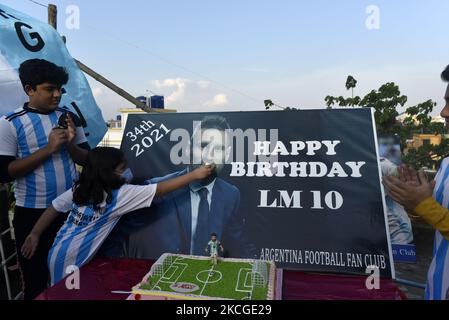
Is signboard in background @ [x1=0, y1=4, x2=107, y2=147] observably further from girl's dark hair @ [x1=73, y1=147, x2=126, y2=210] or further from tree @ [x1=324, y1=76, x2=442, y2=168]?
tree @ [x1=324, y1=76, x2=442, y2=168]

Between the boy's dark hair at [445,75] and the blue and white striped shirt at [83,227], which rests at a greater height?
the boy's dark hair at [445,75]

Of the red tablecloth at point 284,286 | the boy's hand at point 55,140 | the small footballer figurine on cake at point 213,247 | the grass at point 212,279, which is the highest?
the boy's hand at point 55,140

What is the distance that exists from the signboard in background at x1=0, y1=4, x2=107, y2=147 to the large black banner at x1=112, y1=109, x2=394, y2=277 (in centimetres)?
78

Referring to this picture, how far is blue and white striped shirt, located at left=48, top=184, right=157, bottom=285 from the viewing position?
1737mm

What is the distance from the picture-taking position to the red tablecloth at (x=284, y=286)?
145cm

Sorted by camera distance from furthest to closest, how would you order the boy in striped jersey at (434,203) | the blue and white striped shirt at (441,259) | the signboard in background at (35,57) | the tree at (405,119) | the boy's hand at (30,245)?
the tree at (405,119)
the signboard in background at (35,57)
the boy's hand at (30,245)
the blue and white striped shirt at (441,259)
the boy in striped jersey at (434,203)

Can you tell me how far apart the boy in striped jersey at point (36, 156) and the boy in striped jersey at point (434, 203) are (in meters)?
1.81

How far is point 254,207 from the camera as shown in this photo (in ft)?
6.40

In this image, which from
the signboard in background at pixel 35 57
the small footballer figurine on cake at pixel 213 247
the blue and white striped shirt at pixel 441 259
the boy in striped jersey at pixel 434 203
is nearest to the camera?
the boy in striped jersey at pixel 434 203

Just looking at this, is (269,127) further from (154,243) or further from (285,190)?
(154,243)

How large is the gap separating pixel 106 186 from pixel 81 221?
250 millimetres

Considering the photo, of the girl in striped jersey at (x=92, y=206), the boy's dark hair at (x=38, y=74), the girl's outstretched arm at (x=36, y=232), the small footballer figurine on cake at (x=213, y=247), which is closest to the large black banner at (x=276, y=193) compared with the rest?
the small footballer figurine on cake at (x=213, y=247)

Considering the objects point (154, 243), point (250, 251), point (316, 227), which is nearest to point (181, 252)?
point (154, 243)

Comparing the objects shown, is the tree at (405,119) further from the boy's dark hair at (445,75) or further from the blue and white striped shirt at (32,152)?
the blue and white striped shirt at (32,152)
